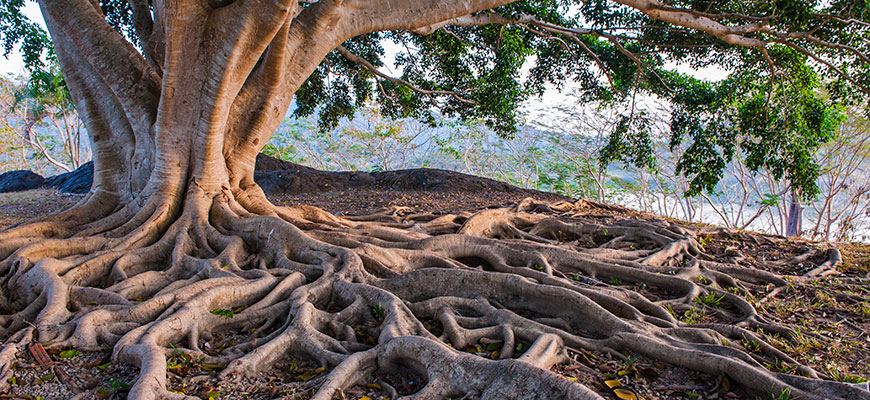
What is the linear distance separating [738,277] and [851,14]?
14.7 ft

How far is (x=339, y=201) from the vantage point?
931 centimetres

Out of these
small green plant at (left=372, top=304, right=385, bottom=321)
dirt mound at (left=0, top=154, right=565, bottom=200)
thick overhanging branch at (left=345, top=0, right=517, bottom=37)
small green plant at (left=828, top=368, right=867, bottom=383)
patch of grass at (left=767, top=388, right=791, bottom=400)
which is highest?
thick overhanging branch at (left=345, top=0, right=517, bottom=37)

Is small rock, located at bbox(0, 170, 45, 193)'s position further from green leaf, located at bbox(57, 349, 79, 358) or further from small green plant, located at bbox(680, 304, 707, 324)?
small green plant, located at bbox(680, 304, 707, 324)

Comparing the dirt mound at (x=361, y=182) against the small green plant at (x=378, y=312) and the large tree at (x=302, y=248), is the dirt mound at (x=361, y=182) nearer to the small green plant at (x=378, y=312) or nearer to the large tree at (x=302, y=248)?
the large tree at (x=302, y=248)

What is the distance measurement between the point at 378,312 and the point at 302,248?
1.41m

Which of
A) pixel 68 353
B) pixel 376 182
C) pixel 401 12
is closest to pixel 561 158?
pixel 376 182

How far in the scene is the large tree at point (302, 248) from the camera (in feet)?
9.04

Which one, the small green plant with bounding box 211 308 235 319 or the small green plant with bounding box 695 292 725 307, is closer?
the small green plant with bounding box 211 308 235 319

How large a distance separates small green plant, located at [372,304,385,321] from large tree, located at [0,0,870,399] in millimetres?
22

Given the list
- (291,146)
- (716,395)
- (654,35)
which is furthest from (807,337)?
(291,146)

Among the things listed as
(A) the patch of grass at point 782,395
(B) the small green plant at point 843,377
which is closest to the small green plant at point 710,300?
(B) the small green plant at point 843,377

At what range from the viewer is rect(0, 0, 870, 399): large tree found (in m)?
2.75

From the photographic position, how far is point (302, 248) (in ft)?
14.5

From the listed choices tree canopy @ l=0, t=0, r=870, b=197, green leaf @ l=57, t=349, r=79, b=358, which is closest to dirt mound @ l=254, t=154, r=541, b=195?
tree canopy @ l=0, t=0, r=870, b=197
